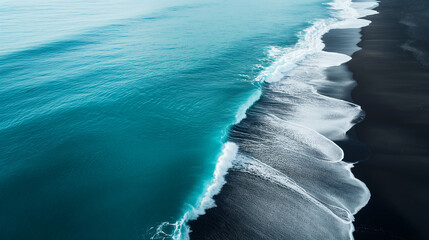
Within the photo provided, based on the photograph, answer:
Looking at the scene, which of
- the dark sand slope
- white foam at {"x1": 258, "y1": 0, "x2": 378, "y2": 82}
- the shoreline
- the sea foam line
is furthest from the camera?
white foam at {"x1": 258, "y1": 0, "x2": 378, "y2": 82}

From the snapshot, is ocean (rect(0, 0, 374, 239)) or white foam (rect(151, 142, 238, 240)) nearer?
white foam (rect(151, 142, 238, 240))

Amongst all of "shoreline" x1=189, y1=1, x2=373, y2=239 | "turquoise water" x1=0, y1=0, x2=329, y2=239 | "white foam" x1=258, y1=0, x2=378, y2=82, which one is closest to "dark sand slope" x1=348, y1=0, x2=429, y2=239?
"shoreline" x1=189, y1=1, x2=373, y2=239

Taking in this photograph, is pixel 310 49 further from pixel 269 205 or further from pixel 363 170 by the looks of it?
pixel 269 205

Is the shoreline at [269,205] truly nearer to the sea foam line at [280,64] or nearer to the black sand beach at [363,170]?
the black sand beach at [363,170]

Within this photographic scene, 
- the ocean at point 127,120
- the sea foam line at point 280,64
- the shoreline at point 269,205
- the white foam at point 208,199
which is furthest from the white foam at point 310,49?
the shoreline at point 269,205

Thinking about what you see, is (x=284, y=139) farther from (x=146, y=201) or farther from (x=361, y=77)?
(x=361, y=77)

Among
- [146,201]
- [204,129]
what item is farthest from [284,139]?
[146,201]

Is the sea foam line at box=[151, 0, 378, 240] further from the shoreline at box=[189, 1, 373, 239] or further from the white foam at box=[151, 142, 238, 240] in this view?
the shoreline at box=[189, 1, 373, 239]
